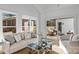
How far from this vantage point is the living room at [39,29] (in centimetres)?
188

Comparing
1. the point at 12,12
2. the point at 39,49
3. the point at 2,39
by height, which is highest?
the point at 12,12

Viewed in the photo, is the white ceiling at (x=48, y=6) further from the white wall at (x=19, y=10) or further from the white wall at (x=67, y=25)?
the white wall at (x=67, y=25)

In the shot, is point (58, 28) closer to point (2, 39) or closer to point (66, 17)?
point (66, 17)

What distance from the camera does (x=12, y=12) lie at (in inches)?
73.1

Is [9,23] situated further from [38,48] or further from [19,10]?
[38,48]

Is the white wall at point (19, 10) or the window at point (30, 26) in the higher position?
the white wall at point (19, 10)

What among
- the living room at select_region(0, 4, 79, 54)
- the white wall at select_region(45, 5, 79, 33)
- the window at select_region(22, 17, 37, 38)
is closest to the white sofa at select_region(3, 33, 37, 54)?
the living room at select_region(0, 4, 79, 54)

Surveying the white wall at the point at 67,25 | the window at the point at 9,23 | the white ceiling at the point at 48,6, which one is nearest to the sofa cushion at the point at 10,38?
the window at the point at 9,23

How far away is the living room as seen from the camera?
6.18 ft

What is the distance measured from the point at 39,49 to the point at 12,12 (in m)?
0.78

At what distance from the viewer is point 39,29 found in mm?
1955

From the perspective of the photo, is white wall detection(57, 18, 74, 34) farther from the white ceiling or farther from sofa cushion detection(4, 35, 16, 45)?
sofa cushion detection(4, 35, 16, 45)

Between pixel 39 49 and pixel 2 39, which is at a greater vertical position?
pixel 2 39

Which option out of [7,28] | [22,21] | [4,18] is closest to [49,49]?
[22,21]
